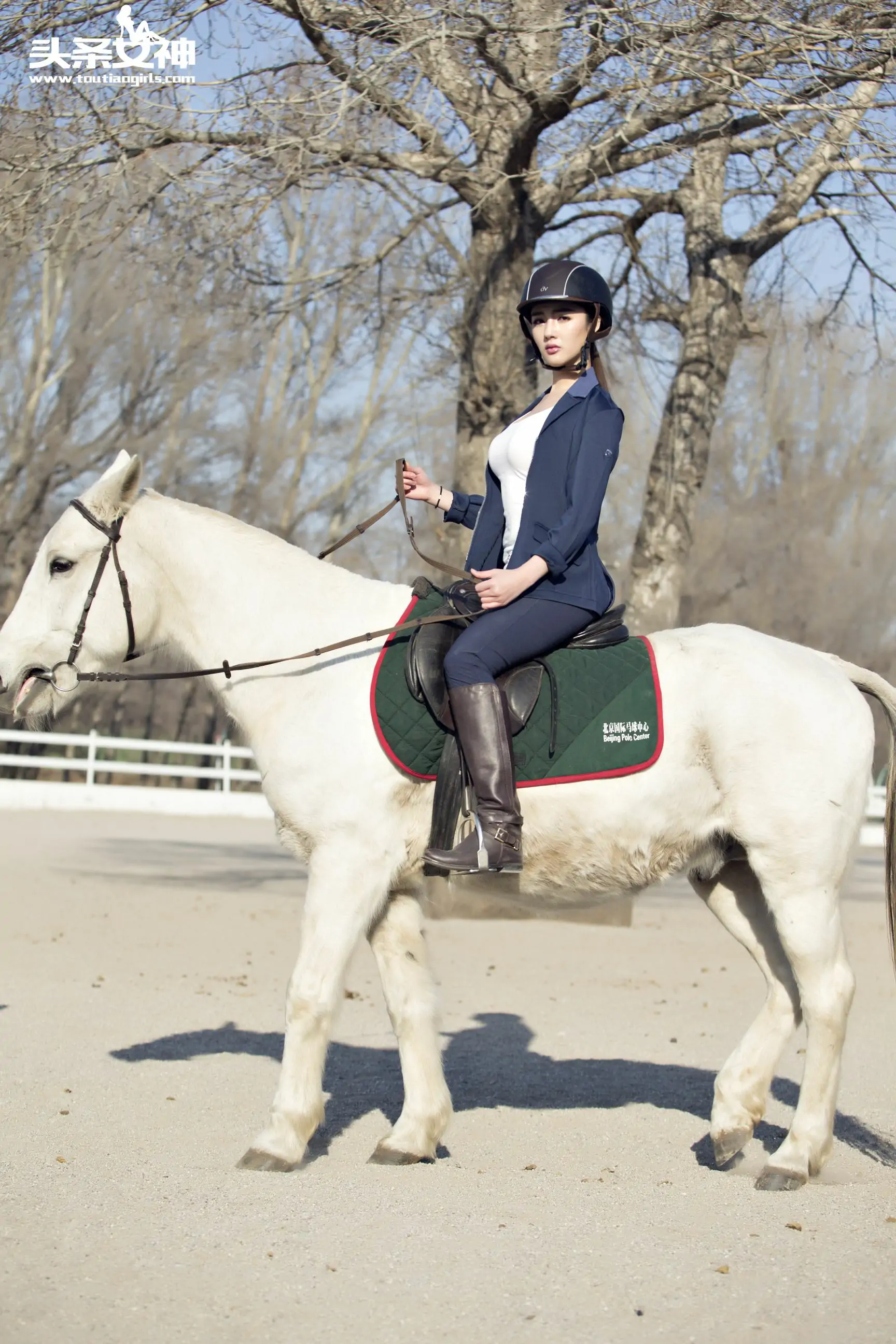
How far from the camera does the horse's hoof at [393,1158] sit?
4.95 meters

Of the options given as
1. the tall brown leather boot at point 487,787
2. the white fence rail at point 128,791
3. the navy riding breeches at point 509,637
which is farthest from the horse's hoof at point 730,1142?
the white fence rail at point 128,791

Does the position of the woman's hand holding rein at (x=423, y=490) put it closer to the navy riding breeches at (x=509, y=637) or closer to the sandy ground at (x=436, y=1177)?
the navy riding breeches at (x=509, y=637)

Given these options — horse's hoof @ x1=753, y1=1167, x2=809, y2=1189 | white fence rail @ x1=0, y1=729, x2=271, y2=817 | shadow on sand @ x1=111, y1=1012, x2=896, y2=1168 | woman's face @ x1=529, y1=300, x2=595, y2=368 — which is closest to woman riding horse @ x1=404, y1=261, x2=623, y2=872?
woman's face @ x1=529, y1=300, x2=595, y2=368

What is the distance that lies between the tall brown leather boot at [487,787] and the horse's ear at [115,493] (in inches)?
59.6

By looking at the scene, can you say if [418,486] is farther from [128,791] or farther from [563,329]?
[128,791]

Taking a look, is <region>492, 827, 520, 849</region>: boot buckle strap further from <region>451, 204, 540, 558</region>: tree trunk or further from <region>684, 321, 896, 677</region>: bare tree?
<region>684, 321, 896, 677</region>: bare tree

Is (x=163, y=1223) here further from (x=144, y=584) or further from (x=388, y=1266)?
(x=144, y=584)

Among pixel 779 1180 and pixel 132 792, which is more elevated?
pixel 779 1180

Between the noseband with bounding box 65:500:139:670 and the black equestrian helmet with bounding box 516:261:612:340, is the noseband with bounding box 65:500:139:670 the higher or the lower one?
the lower one

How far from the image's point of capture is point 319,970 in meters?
4.84

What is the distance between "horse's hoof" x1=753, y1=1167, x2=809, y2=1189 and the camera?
4.77 m

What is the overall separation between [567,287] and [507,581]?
3.75 ft

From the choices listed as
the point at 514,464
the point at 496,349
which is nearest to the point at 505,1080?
the point at 514,464

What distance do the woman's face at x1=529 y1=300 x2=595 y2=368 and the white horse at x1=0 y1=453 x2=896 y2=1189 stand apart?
44.8 inches
